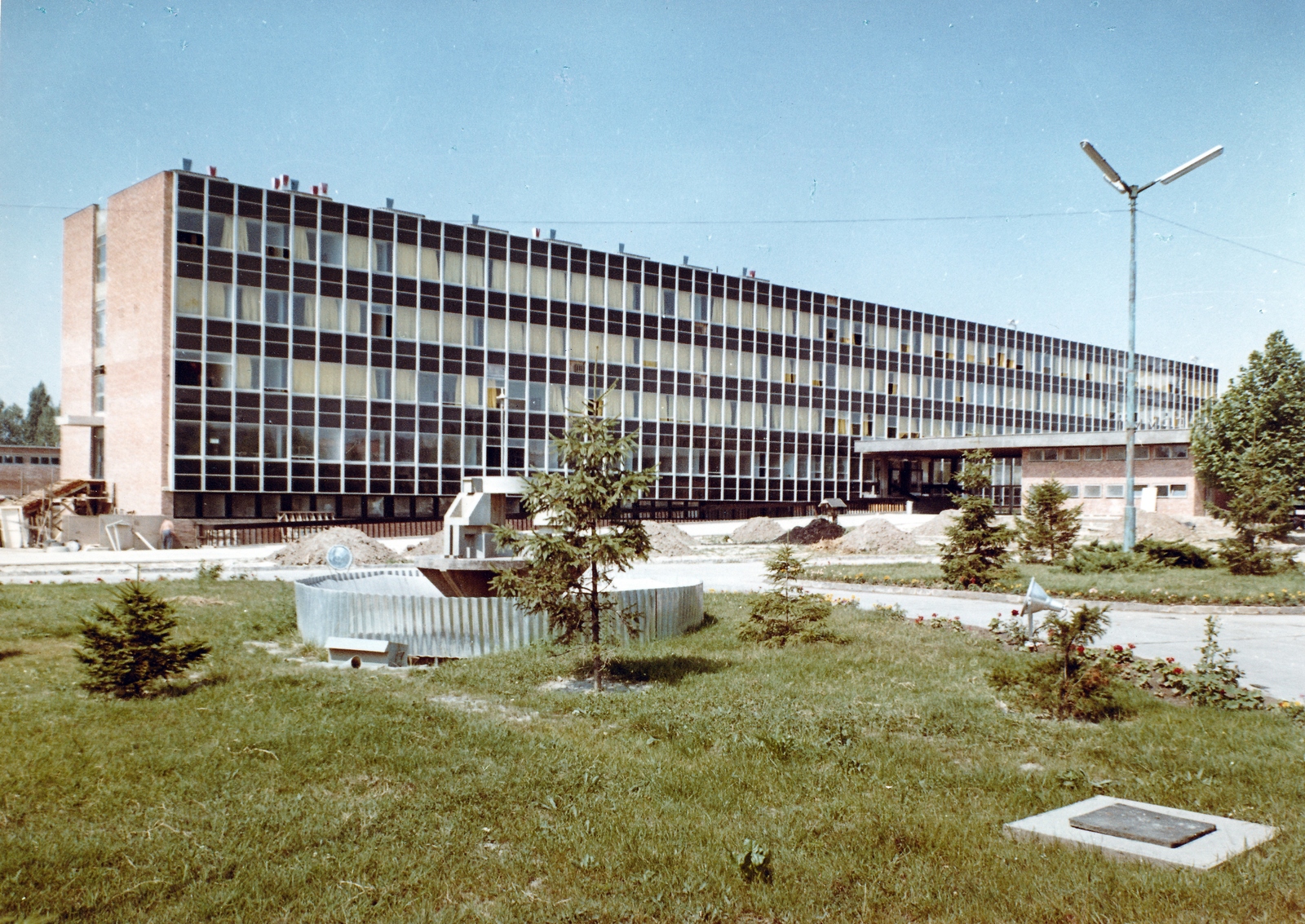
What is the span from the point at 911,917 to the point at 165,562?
111 ft

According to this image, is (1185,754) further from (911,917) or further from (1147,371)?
(1147,371)

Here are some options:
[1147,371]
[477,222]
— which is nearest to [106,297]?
[477,222]

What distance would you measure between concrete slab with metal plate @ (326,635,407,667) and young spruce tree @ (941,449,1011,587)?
38.2 feet

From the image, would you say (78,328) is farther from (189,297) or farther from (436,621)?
(436,621)

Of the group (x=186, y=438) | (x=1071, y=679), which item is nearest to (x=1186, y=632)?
(x=1071, y=679)

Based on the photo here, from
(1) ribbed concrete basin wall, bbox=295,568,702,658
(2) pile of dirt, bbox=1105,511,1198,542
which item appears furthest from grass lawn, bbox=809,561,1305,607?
(2) pile of dirt, bbox=1105,511,1198,542

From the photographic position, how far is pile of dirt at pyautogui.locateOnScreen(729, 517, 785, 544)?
1768 inches

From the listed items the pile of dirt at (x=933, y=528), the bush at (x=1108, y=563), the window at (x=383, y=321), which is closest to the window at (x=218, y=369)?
the window at (x=383, y=321)

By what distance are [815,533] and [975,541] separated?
24349 mm

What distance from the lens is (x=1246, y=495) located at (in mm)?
23891

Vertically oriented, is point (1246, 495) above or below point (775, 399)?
below

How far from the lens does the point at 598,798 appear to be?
6801mm

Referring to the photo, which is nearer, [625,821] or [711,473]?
[625,821]

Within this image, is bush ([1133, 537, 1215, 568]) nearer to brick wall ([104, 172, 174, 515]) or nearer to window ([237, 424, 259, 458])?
window ([237, 424, 259, 458])
